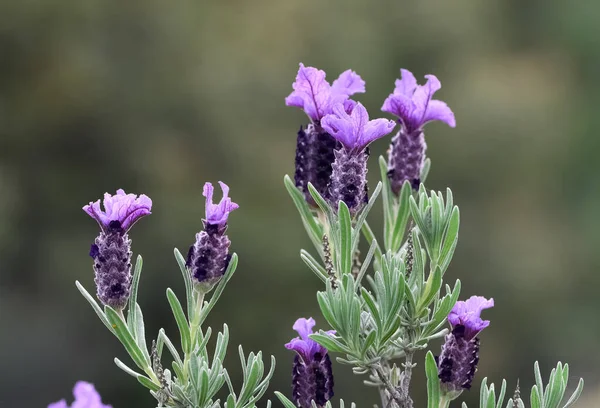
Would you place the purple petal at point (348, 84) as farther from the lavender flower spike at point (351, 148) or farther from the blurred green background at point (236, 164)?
the blurred green background at point (236, 164)

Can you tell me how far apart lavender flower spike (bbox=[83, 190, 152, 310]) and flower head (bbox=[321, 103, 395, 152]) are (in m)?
0.15

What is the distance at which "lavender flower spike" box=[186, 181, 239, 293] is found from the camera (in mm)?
595

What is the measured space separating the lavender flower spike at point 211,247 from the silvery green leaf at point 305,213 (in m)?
0.09

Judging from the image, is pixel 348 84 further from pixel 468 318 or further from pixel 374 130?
pixel 468 318

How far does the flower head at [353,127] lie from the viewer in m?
0.59

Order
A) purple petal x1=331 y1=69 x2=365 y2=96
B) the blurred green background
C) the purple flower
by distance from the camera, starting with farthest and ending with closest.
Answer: the blurred green background → purple petal x1=331 y1=69 x2=365 y2=96 → the purple flower

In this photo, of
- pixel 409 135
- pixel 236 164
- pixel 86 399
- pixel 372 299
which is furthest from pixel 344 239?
pixel 236 164

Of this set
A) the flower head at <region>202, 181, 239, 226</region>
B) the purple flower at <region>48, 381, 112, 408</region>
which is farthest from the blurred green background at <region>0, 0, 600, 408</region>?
the purple flower at <region>48, 381, 112, 408</region>

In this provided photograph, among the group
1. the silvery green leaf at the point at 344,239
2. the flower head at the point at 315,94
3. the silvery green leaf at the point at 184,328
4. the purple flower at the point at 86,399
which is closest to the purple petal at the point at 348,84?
the flower head at the point at 315,94

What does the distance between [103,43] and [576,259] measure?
244 cm

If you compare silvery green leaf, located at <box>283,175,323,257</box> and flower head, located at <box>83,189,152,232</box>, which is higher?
Answer: silvery green leaf, located at <box>283,175,323,257</box>

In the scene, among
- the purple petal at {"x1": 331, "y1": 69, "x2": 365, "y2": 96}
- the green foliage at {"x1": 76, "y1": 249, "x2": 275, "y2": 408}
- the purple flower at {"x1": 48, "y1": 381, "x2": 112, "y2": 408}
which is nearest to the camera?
the purple flower at {"x1": 48, "y1": 381, "x2": 112, "y2": 408}

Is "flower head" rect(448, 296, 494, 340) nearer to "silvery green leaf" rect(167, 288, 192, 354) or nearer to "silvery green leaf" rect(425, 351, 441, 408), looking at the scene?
"silvery green leaf" rect(425, 351, 441, 408)

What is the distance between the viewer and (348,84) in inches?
27.2
